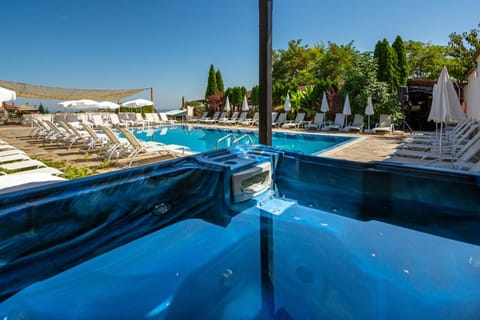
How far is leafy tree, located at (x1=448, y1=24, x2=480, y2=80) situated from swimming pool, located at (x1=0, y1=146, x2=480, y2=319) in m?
19.6

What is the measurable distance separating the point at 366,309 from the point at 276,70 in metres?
31.8

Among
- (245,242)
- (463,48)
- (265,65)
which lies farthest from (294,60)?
(245,242)

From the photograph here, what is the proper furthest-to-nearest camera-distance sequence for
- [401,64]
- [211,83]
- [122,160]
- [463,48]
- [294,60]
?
[294,60] < [211,83] < [463,48] < [401,64] < [122,160]

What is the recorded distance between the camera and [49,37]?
60.1 feet

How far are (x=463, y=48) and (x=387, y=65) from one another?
9385 millimetres

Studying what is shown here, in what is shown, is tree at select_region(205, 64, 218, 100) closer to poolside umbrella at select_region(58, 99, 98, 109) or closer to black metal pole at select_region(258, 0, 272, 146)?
poolside umbrella at select_region(58, 99, 98, 109)

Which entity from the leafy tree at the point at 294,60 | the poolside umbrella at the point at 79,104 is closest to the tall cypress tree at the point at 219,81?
the leafy tree at the point at 294,60

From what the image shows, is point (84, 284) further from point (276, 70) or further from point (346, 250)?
point (276, 70)

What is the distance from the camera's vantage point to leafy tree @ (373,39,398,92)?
1355cm

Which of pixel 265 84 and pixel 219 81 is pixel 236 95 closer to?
pixel 219 81

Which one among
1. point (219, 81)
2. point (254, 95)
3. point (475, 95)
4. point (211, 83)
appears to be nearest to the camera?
point (475, 95)

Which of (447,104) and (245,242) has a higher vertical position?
(447,104)

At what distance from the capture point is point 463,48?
18484 millimetres

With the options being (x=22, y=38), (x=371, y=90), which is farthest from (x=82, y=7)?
(x=371, y=90)
